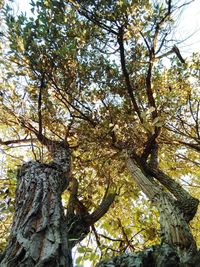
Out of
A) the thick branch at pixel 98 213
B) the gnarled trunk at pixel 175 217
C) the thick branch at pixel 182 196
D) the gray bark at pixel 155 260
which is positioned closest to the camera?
the gray bark at pixel 155 260

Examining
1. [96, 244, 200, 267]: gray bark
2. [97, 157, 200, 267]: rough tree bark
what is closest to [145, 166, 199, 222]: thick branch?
[97, 157, 200, 267]: rough tree bark

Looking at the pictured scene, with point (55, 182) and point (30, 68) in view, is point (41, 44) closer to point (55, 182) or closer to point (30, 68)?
point (30, 68)

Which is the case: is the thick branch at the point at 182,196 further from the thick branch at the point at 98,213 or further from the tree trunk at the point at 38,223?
the tree trunk at the point at 38,223

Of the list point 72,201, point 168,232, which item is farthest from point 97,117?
point 168,232

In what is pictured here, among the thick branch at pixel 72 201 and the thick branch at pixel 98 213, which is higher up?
the thick branch at pixel 72 201

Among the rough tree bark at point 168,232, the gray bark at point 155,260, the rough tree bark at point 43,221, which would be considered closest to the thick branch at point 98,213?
the rough tree bark at point 43,221

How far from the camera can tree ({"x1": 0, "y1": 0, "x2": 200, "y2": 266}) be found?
331 centimetres

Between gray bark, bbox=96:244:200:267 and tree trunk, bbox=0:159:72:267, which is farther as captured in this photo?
tree trunk, bbox=0:159:72:267

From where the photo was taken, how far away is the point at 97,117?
5852mm

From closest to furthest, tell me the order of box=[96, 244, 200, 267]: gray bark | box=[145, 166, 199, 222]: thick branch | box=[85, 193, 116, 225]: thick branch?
box=[96, 244, 200, 267]: gray bark < box=[145, 166, 199, 222]: thick branch < box=[85, 193, 116, 225]: thick branch

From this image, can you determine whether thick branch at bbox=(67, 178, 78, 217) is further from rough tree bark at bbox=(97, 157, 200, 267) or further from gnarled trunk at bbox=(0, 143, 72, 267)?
rough tree bark at bbox=(97, 157, 200, 267)

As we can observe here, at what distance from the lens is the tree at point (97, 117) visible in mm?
3314

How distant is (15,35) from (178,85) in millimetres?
3596

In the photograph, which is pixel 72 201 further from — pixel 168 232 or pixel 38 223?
pixel 168 232
